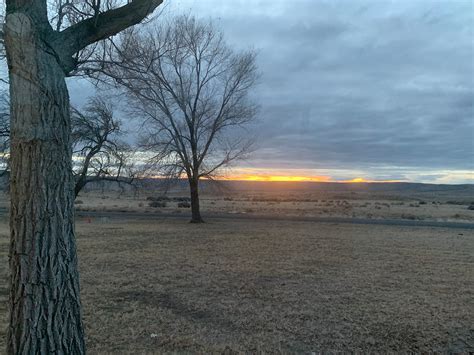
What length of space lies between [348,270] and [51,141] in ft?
28.8

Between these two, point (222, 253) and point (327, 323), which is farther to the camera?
point (222, 253)

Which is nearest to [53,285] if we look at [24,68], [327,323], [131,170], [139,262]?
[24,68]

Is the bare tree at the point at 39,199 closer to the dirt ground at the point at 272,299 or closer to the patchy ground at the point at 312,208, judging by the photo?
the dirt ground at the point at 272,299

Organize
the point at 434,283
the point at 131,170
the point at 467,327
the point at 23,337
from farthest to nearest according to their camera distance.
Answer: the point at 131,170 → the point at 434,283 → the point at 467,327 → the point at 23,337

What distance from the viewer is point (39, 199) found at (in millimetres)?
3414

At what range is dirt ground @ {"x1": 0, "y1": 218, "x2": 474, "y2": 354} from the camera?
5.64 metres

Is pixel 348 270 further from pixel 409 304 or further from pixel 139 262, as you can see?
pixel 139 262

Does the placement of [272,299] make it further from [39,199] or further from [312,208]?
[312,208]

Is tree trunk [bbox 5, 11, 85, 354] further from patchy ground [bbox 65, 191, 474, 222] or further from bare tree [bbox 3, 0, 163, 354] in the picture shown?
patchy ground [bbox 65, 191, 474, 222]

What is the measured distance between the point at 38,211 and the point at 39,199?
0.10 metres

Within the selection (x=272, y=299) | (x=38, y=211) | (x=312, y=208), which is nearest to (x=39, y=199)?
(x=38, y=211)

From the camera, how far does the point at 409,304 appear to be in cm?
746

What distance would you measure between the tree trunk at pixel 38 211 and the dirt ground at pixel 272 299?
1882 millimetres

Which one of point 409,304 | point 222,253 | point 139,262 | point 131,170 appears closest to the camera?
point 409,304
